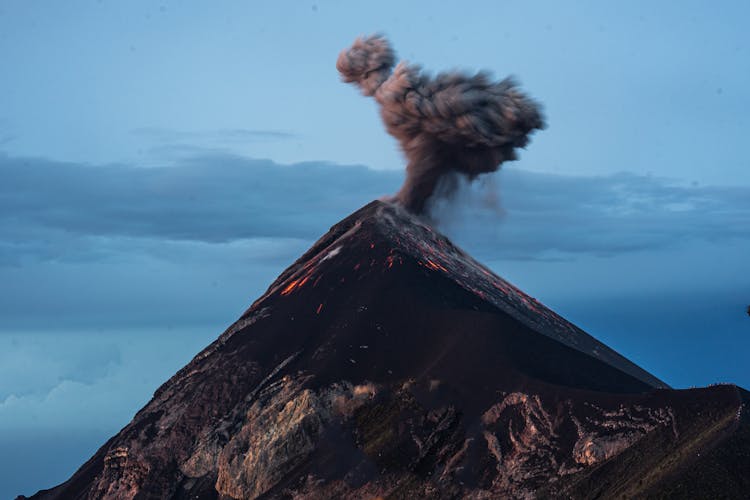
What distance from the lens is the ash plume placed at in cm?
10056

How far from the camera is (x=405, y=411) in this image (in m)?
76.7

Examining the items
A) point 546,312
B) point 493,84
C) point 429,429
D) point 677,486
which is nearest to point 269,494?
point 429,429

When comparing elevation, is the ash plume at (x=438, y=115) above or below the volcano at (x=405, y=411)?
above

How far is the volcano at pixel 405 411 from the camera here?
216ft

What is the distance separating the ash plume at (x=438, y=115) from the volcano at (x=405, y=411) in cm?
1133

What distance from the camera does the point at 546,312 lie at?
4119 inches

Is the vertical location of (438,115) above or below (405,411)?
above

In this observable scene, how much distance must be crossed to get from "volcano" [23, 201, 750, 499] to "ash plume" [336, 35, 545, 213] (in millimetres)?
11331

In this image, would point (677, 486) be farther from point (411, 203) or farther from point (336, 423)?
point (411, 203)

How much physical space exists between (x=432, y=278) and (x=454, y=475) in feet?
91.0

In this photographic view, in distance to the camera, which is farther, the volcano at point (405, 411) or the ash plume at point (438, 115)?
the ash plume at point (438, 115)

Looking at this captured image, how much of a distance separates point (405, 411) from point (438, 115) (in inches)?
1450

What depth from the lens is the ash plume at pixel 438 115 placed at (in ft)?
330

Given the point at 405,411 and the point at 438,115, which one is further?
the point at 438,115
